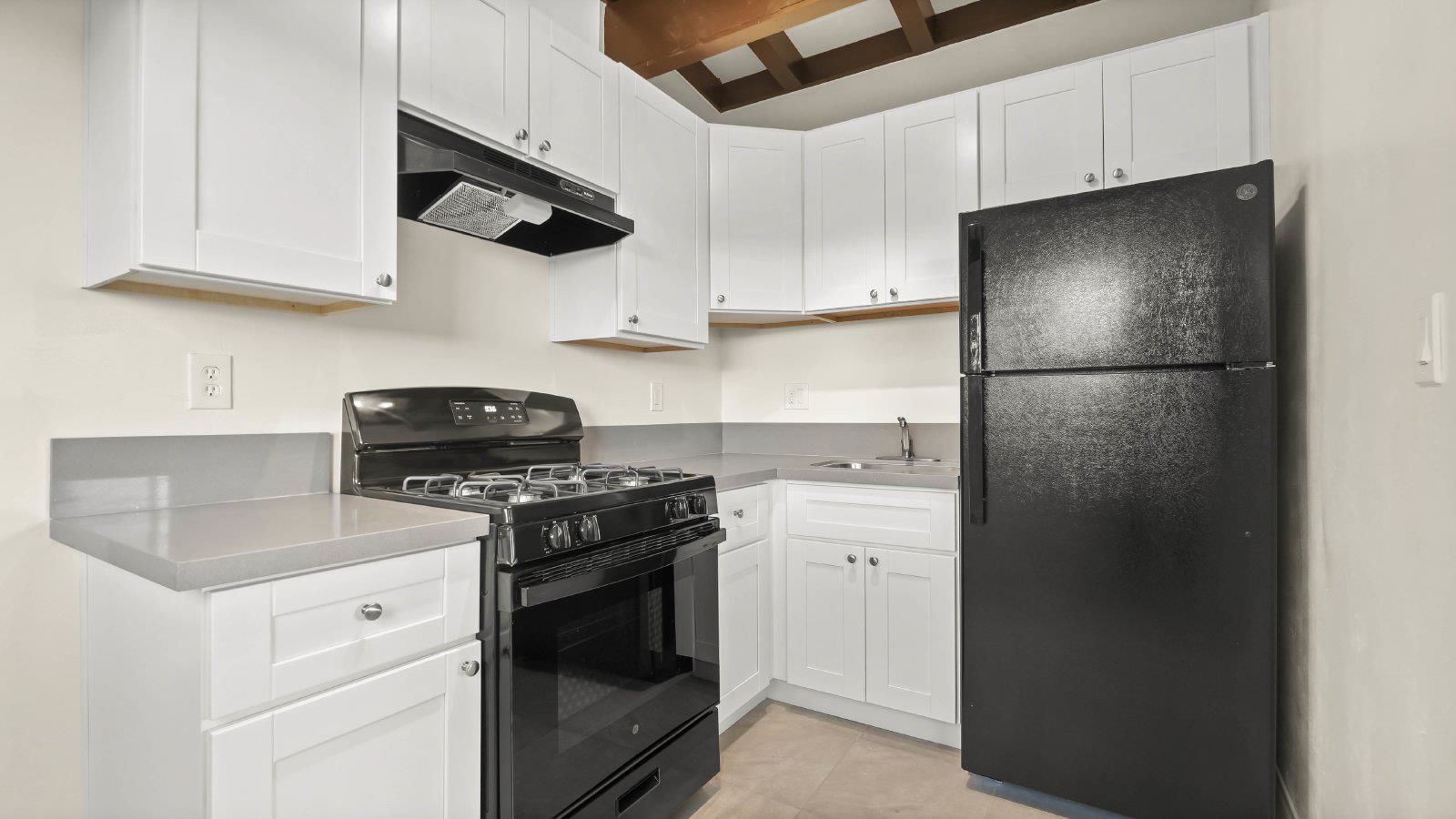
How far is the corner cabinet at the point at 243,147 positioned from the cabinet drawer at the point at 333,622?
2.06ft

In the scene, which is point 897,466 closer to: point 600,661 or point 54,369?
point 600,661

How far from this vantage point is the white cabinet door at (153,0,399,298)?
1155 millimetres

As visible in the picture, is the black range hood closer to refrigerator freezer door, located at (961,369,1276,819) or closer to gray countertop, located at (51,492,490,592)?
gray countertop, located at (51,492,490,592)

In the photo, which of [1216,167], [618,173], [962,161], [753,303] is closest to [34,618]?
[618,173]

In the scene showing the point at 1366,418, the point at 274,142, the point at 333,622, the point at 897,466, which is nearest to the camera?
the point at 333,622

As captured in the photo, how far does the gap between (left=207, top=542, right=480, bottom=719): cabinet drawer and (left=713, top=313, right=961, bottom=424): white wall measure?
1.94 m

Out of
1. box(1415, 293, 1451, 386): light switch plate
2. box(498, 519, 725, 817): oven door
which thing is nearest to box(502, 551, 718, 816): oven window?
box(498, 519, 725, 817): oven door

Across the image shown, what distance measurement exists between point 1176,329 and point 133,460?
7.75ft

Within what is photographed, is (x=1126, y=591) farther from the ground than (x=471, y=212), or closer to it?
closer to it

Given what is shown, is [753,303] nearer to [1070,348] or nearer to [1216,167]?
[1070,348]

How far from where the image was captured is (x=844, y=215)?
2.61 m

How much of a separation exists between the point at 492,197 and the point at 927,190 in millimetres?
1543

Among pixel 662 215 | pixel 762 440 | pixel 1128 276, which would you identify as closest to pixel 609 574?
pixel 662 215

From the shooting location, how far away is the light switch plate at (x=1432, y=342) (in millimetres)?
858
